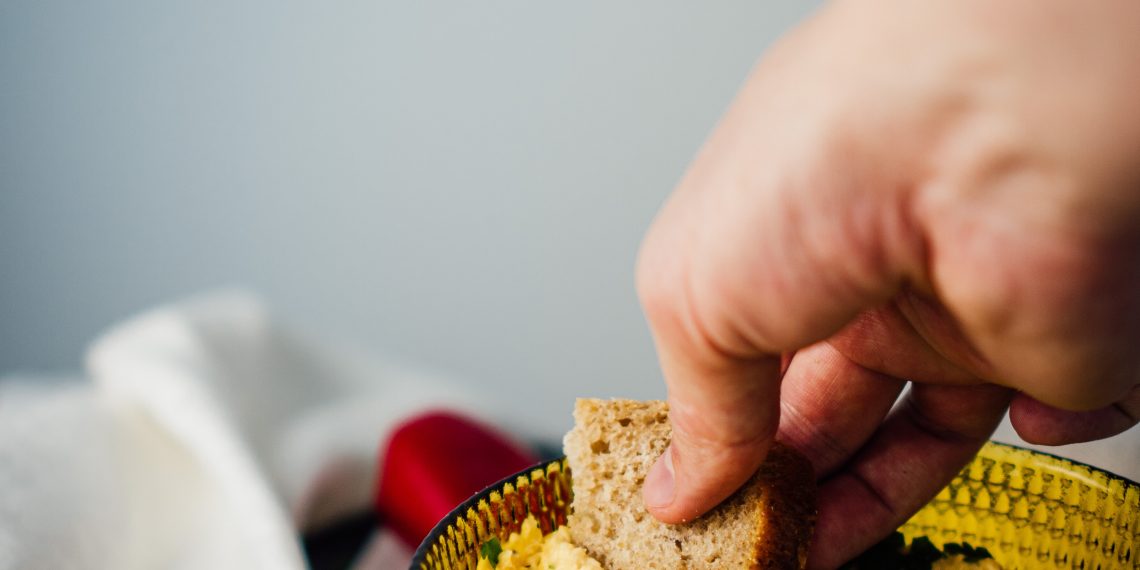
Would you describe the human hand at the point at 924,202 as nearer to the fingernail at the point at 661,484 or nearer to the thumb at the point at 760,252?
the thumb at the point at 760,252

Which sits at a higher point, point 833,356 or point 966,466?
point 833,356

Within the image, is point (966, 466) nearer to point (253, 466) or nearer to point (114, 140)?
point (253, 466)

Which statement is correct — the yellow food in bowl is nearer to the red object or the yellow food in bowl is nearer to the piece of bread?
the piece of bread

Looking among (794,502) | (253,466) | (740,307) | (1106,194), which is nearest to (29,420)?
(253,466)

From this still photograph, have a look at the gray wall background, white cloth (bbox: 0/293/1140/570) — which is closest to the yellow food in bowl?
white cloth (bbox: 0/293/1140/570)

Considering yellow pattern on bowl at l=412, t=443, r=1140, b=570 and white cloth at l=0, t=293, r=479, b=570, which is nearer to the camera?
yellow pattern on bowl at l=412, t=443, r=1140, b=570

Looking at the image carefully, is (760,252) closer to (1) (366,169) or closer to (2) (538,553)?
(2) (538,553)

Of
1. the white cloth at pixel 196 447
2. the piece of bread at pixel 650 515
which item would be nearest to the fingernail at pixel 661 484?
the piece of bread at pixel 650 515
